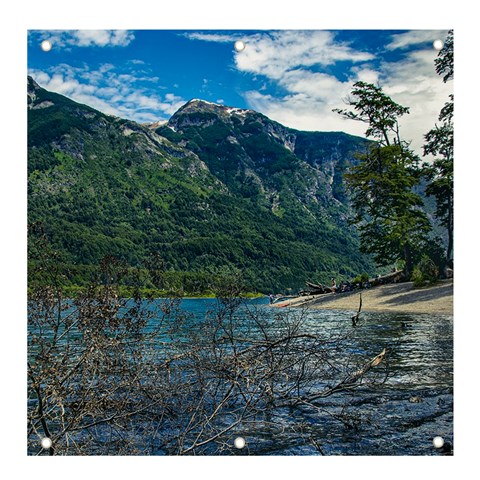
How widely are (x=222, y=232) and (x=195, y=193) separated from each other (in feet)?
2.85

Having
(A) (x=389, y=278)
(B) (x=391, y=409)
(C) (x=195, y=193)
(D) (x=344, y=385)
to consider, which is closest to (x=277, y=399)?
(D) (x=344, y=385)

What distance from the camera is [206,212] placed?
8.43 m

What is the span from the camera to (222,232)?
27.5 feet

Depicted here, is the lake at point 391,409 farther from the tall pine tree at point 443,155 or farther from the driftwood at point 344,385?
the tall pine tree at point 443,155

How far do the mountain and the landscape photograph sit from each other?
4cm

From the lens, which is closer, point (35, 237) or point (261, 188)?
point (35, 237)

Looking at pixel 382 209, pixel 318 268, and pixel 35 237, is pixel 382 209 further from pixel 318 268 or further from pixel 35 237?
pixel 35 237

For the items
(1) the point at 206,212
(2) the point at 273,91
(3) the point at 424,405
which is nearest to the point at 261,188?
(1) the point at 206,212

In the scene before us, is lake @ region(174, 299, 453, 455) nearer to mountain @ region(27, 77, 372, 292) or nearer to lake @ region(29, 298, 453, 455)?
lake @ region(29, 298, 453, 455)

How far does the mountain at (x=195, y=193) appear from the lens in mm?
6488

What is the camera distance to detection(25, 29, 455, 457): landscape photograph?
4.96 meters
